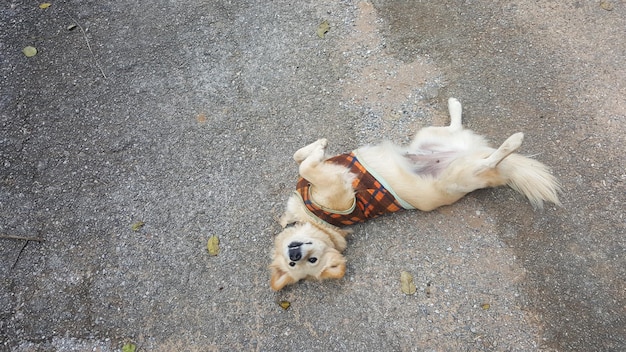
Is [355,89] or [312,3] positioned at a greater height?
[312,3]

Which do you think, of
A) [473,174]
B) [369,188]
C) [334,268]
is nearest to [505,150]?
[473,174]

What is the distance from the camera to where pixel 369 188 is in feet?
9.58

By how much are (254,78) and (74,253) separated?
7.09 feet

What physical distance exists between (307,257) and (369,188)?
672 millimetres

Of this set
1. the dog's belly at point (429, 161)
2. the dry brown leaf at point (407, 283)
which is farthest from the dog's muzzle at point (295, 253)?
the dog's belly at point (429, 161)

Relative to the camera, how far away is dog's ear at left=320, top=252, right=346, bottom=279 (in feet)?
9.41

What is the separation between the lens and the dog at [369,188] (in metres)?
2.89

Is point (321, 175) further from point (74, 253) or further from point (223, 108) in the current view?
point (74, 253)

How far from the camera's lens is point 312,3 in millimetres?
4105

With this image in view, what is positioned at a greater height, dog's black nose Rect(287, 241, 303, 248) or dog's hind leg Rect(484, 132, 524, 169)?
dog's hind leg Rect(484, 132, 524, 169)

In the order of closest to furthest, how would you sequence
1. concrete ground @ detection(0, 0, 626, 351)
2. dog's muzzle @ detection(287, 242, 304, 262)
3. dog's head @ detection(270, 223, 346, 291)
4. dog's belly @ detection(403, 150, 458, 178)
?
dog's muzzle @ detection(287, 242, 304, 262)
dog's head @ detection(270, 223, 346, 291)
concrete ground @ detection(0, 0, 626, 351)
dog's belly @ detection(403, 150, 458, 178)

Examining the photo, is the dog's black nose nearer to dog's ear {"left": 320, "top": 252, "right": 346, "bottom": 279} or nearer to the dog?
the dog

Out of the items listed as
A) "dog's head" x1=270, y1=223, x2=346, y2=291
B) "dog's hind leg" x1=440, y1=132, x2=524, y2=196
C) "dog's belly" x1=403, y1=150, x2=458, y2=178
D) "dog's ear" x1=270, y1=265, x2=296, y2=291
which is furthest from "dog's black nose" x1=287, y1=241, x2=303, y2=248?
"dog's hind leg" x1=440, y1=132, x2=524, y2=196

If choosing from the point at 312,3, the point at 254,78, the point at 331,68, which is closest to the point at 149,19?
the point at 254,78
